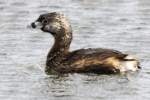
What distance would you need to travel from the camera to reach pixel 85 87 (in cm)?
1817

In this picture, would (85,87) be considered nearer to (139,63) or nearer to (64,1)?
(139,63)

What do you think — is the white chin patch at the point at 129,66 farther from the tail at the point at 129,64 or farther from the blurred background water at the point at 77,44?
the blurred background water at the point at 77,44

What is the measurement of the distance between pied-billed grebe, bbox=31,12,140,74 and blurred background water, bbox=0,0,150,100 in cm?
20

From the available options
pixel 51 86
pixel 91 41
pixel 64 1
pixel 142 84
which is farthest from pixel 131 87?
pixel 64 1

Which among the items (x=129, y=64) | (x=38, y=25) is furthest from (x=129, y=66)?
(x=38, y=25)

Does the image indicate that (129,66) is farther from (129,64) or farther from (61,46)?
(61,46)

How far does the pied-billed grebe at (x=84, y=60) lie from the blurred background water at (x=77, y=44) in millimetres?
204

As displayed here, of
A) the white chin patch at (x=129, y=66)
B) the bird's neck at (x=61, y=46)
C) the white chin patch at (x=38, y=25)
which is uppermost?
the white chin patch at (x=38, y=25)

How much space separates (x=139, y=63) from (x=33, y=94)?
2687mm

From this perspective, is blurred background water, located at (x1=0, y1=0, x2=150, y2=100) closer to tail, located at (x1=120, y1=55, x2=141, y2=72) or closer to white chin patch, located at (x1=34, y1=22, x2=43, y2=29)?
tail, located at (x1=120, y1=55, x2=141, y2=72)

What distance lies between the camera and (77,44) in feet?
70.8

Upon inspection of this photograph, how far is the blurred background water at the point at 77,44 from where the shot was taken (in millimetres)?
17859

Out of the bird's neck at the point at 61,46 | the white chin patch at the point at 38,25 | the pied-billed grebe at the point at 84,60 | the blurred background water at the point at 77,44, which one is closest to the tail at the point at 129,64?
the pied-billed grebe at the point at 84,60

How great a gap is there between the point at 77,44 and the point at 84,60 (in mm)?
2117
